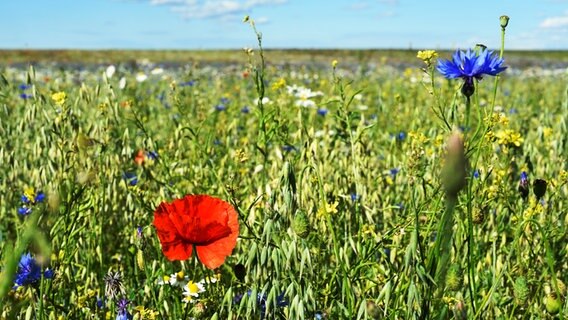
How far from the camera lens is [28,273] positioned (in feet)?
5.50

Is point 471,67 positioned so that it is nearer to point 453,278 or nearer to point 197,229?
point 453,278

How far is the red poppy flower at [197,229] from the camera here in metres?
1.52

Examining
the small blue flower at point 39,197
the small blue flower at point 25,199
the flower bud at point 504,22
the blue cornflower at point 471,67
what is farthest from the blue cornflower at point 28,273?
the flower bud at point 504,22

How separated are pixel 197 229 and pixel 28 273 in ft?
1.67

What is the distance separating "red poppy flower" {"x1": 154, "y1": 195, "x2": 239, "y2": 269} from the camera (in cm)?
152

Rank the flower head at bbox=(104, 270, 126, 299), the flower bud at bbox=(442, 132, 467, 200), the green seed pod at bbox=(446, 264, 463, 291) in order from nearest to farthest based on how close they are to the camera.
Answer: the flower bud at bbox=(442, 132, 467, 200), the green seed pod at bbox=(446, 264, 463, 291), the flower head at bbox=(104, 270, 126, 299)

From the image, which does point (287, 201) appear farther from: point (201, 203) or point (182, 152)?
point (182, 152)

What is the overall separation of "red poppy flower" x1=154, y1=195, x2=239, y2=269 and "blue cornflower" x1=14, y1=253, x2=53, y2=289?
386 millimetres

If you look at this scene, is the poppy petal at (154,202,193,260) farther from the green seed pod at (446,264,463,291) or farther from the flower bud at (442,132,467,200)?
the flower bud at (442,132,467,200)

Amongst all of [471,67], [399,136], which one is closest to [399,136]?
[399,136]

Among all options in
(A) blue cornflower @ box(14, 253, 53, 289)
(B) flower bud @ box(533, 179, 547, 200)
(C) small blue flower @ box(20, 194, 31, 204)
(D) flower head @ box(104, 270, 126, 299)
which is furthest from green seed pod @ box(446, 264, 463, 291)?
(C) small blue flower @ box(20, 194, 31, 204)

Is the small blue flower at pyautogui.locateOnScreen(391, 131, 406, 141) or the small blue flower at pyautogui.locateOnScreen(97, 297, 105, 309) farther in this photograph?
the small blue flower at pyautogui.locateOnScreen(391, 131, 406, 141)

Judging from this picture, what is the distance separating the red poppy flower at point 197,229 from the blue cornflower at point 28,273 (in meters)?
0.39

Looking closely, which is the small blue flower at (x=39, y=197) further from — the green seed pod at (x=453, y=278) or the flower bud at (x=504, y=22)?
the flower bud at (x=504, y=22)
